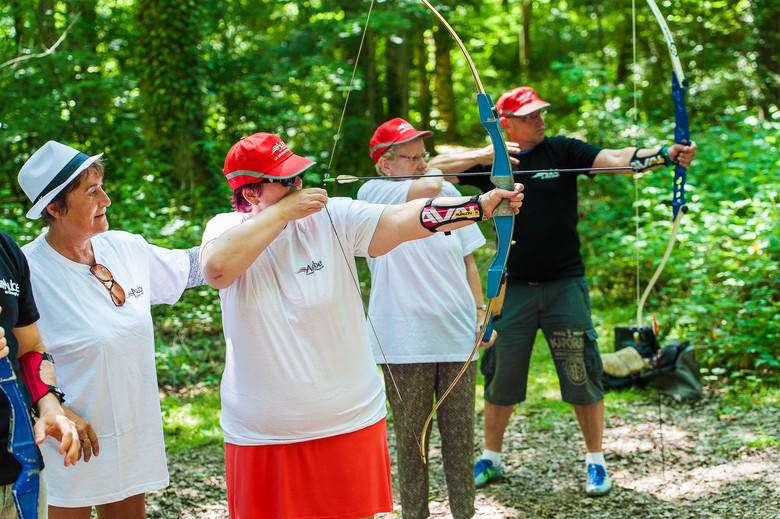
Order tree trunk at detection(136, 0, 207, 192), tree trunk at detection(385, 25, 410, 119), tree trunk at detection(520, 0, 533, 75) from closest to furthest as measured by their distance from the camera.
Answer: tree trunk at detection(136, 0, 207, 192)
tree trunk at detection(385, 25, 410, 119)
tree trunk at detection(520, 0, 533, 75)

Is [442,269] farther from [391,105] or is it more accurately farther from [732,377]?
[391,105]

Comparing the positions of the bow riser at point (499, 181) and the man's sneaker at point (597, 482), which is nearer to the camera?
the bow riser at point (499, 181)

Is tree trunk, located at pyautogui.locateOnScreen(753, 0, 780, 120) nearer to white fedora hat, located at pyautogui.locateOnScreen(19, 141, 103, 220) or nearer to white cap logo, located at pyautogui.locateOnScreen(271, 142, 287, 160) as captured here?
Result: white cap logo, located at pyautogui.locateOnScreen(271, 142, 287, 160)

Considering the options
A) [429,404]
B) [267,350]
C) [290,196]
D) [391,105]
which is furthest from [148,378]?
[391,105]

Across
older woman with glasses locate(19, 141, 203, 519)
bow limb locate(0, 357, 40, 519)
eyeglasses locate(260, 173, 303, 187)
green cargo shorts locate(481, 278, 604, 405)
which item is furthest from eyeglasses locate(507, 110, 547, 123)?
bow limb locate(0, 357, 40, 519)

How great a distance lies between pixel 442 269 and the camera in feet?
8.87

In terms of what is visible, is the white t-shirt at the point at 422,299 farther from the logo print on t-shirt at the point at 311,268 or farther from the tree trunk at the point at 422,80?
the tree trunk at the point at 422,80

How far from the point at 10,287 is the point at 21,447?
0.38 meters

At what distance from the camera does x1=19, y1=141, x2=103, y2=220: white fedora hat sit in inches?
72.9

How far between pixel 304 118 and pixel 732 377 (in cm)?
507

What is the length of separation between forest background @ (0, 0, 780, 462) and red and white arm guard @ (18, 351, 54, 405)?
141cm

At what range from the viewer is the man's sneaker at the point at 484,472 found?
133 inches

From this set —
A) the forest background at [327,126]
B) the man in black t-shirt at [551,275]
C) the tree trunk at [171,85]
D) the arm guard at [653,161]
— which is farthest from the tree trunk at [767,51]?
the tree trunk at [171,85]

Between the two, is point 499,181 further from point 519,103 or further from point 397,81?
point 397,81
